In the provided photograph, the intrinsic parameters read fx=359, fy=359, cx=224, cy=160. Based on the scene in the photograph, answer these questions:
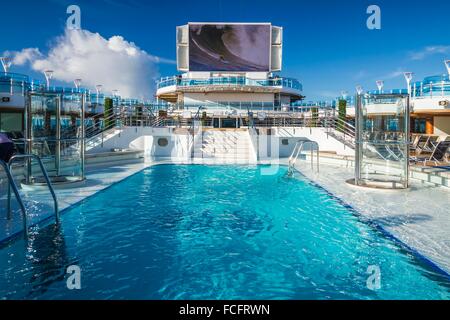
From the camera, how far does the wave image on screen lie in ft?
107

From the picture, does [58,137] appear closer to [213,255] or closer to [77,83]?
[213,255]

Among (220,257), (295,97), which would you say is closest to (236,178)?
(220,257)

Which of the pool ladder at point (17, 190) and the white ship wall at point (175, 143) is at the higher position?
the white ship wall at point (175, 143)

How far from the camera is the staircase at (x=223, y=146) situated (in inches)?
657

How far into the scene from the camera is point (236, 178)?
409 inches

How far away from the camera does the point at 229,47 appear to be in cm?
3319

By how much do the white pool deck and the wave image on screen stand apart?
24.6 meters

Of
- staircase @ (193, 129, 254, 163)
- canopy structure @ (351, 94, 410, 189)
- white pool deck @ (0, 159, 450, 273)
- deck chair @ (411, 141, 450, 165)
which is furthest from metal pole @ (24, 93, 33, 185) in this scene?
deck chair @ (411, 141, 450, 165)

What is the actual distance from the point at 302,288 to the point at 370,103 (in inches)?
254

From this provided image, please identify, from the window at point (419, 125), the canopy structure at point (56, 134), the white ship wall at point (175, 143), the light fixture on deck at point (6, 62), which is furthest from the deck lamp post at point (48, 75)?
the window at point (419, 125)

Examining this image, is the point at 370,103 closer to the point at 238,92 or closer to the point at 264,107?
the point at 264,107

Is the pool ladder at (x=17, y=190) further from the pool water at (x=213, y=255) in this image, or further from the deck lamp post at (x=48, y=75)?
the deck lamp post at (x=48, y=75)

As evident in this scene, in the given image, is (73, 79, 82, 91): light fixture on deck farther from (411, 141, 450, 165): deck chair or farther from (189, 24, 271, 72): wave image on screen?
(411, 141, 450, 165): deck chair

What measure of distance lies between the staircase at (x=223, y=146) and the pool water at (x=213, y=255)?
959 cm
